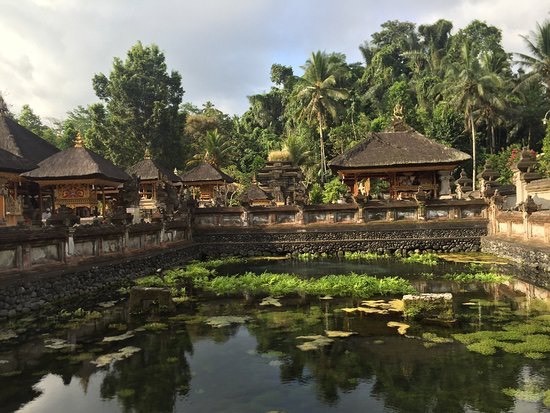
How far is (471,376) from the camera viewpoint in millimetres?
8141

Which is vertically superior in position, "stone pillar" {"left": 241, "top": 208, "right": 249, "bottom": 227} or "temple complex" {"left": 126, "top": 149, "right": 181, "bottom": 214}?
"temple complex" {"left": 126, "top": 149, "right": 181, "bottom": 214}

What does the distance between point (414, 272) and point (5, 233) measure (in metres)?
A: 14.9

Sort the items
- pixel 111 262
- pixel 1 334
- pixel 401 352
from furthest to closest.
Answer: pixel 111 262 → pixel 1 334 → pixel 401 352

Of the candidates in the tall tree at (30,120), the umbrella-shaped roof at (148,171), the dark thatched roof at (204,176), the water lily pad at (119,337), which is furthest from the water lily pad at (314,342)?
the tall tree at (30,120)

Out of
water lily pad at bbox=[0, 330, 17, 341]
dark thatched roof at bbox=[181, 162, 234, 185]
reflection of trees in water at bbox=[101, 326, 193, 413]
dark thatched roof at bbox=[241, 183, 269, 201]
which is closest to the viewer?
reflection of trees in water at bbox=[101, 326, 193, 413]

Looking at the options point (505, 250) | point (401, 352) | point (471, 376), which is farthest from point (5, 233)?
point (505, 250)

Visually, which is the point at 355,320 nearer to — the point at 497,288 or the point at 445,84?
the point at 497,288

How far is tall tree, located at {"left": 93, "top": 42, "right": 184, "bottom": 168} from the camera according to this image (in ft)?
180

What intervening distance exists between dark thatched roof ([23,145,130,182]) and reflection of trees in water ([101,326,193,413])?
1589 cm

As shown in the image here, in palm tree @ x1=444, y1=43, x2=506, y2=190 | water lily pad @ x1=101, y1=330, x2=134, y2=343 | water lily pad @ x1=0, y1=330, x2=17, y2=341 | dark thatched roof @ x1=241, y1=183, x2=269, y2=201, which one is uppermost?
palm tree @ x1=444, y1=43, x2=506, y2=190

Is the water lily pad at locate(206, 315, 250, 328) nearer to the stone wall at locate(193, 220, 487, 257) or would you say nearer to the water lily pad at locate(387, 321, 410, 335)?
the water lily pad at locate(387, 321, 410, 335)

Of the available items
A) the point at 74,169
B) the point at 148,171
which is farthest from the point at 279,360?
the point at 148,171

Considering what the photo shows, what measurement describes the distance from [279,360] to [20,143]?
2563 centimetres

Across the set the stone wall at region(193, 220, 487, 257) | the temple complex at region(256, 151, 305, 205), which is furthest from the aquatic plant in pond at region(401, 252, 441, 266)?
the temple complex at region(256, 151, 305, 205)
